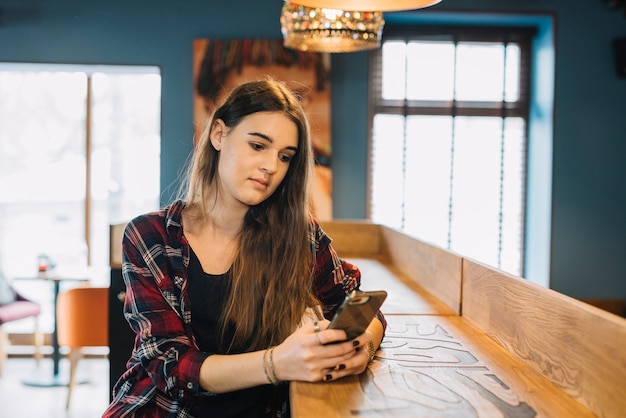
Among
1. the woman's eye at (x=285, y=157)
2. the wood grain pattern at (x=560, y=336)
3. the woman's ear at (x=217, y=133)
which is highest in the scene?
the woman's ear at (x=217, y=133)

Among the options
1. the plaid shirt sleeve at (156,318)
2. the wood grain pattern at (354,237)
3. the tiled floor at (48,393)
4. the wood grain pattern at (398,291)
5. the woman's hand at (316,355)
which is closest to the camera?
the woman's hand at (316,355)

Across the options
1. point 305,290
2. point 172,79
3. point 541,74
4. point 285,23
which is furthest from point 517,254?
point 305,290

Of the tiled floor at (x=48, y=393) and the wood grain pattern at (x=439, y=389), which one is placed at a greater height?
the wood grain pattern at (x=439, y=389)

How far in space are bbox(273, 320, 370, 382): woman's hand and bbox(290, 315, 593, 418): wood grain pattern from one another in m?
0.02

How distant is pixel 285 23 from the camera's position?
343cm

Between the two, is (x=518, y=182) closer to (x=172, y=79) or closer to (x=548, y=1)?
(x=548, y=1)

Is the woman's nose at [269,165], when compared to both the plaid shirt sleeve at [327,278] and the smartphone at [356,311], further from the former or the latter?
the smartphone at [356,311]

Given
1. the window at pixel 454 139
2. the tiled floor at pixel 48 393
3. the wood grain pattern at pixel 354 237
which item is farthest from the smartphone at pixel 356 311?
the window at pixel 454 139

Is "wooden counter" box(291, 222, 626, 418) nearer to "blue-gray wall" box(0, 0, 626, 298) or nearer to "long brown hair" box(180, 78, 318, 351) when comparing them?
"long brown hair" box(180, 78, 318, 351)

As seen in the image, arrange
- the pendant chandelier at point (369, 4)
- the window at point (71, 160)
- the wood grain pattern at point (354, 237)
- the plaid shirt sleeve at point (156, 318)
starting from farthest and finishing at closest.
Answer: the window at point (71, 160) → the wood grain pattern at point (354, 237) → the pendant chandelier at point (369, 4) → the plaid shirt sleeve at point (156, 318)

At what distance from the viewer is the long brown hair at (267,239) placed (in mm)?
1784

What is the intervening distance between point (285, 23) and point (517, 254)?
3499 mm

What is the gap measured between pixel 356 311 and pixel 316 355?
13 centimetres

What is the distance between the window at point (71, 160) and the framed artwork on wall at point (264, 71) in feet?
1.70
